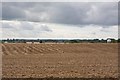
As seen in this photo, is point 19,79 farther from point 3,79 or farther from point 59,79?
point 59,79

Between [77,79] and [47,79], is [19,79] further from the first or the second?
[77,79]

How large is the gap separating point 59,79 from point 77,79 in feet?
2.97

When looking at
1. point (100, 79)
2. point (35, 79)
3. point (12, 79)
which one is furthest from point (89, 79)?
point (12, 79)

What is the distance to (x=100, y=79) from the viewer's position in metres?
15.5

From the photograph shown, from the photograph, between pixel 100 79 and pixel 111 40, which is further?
pixel 111 40

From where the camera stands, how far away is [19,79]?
15453mm

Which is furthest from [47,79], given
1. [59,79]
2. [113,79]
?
[113,79]

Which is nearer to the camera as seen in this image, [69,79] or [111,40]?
[69,79]

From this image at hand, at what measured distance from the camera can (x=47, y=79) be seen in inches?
597

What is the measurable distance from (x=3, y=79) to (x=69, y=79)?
3.20 meters

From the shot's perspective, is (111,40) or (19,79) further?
(111,40)

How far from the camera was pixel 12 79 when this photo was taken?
613 inches

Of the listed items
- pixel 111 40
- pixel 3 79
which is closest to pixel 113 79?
pixel 3 79

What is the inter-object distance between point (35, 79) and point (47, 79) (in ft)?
2.10
